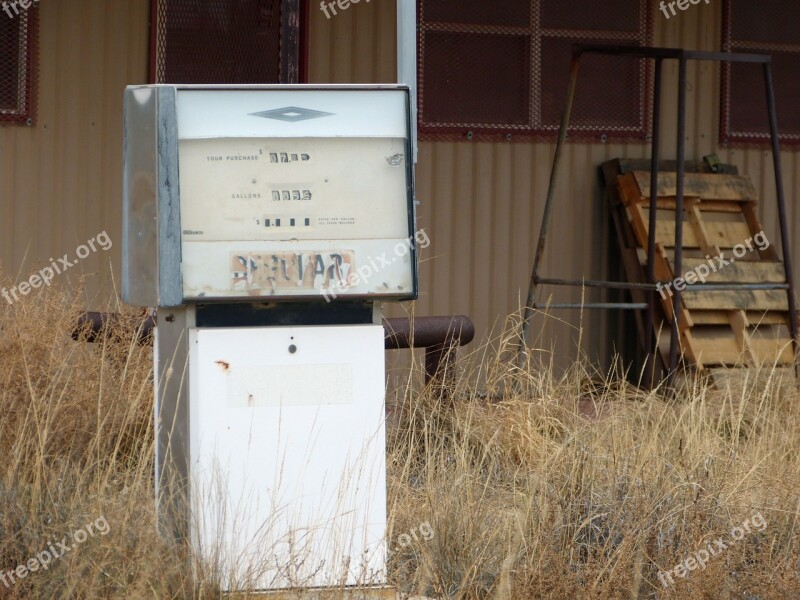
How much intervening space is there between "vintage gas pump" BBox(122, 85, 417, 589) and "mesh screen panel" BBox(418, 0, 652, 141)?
4810 mm

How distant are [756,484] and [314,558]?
2.13 metres

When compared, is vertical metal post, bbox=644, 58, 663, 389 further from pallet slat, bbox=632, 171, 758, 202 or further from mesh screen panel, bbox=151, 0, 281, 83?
mesh screen panel, bbox=151, 0, 281, 83

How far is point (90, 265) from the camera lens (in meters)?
7.87

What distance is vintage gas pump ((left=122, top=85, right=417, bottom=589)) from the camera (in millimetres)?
3506

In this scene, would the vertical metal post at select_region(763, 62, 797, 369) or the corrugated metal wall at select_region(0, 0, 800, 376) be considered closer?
the vertical metal post at select_region(763, 62, 797, 369)

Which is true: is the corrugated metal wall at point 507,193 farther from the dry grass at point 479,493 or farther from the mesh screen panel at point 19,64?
the dry grass at point 479,493

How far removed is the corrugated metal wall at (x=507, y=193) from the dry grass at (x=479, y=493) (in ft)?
9.00

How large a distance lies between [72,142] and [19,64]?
58 centimetres

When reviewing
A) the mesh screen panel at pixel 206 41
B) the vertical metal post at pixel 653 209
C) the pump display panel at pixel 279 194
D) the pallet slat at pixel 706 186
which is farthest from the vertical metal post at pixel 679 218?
the pump display panel at pixel 279 194

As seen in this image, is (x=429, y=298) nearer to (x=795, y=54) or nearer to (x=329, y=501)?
(x=795, y=54)

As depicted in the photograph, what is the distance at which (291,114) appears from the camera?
3578 millimetres

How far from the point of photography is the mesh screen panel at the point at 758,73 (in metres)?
9.07

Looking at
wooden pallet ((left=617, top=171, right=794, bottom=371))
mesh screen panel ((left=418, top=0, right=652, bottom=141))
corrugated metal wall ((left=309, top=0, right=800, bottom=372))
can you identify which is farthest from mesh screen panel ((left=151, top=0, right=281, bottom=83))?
wooden pallet ((left=617, top=171, right=794, bottom=371))

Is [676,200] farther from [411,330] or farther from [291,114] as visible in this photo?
[291,114]
